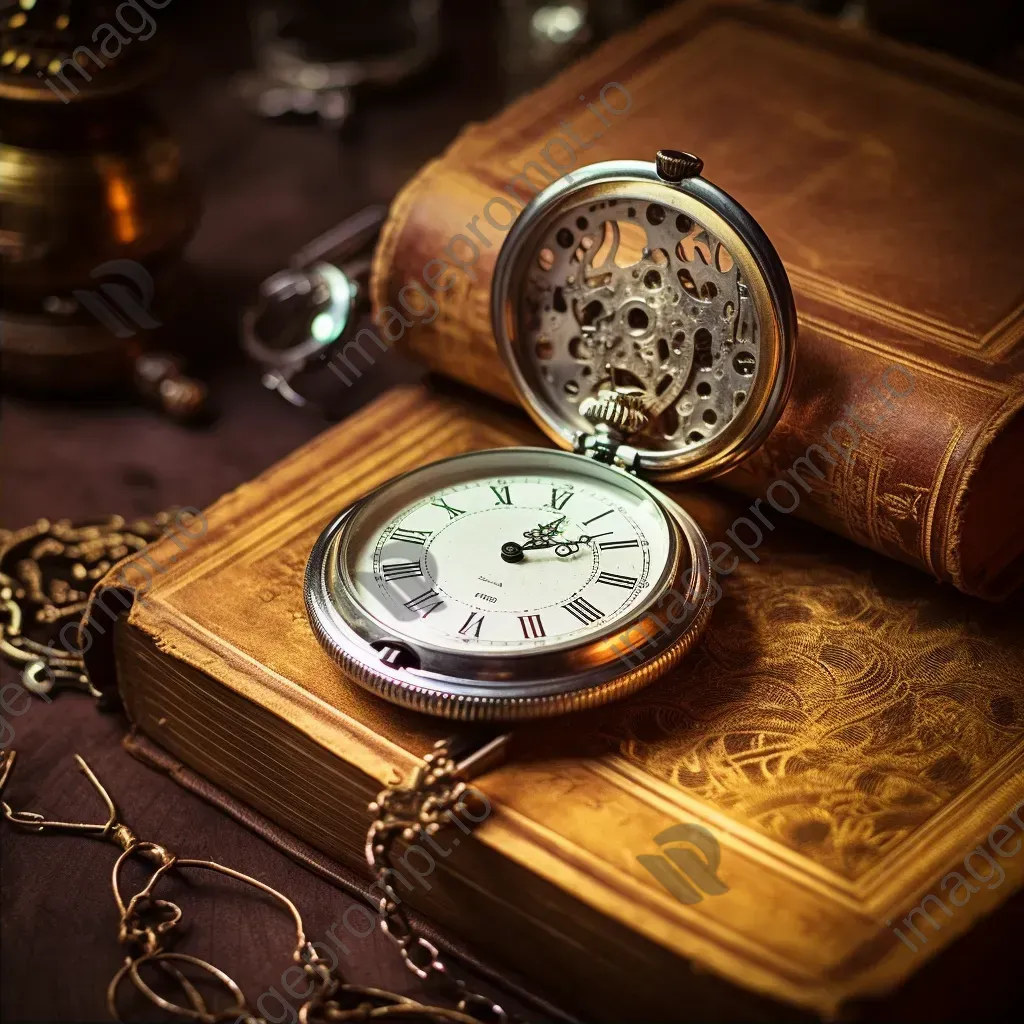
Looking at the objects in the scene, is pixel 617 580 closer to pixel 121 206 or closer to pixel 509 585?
pixel 509 585

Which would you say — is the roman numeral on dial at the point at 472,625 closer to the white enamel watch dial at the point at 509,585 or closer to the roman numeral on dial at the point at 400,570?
the white enamel watch dial at the point at 509,585

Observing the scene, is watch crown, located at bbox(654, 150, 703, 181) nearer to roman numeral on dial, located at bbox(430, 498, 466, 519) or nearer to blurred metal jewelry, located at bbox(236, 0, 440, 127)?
roman numeral on dial, located at bbox(430, 498, 466, 519)

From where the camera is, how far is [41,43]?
8.48 ft

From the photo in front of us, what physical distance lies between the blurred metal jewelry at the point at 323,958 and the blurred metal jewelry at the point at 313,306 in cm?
93

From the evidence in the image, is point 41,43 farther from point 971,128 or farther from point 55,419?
point 971,128

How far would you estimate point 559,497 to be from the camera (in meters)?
2.10

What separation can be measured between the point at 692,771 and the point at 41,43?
1631mm

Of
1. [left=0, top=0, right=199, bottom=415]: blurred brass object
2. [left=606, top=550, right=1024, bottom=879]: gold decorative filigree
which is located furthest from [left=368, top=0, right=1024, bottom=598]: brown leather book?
[left=0, top=0, right=199, bottom=415]: blurred brass object

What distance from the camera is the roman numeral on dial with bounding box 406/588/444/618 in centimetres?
193

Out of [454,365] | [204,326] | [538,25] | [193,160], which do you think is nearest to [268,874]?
[454,365]

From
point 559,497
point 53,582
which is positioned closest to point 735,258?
point 559,497

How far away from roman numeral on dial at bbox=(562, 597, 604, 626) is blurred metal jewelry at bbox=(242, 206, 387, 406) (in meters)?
0.84

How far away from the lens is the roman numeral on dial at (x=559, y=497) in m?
2.09

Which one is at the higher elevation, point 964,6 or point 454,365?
point 964,6
